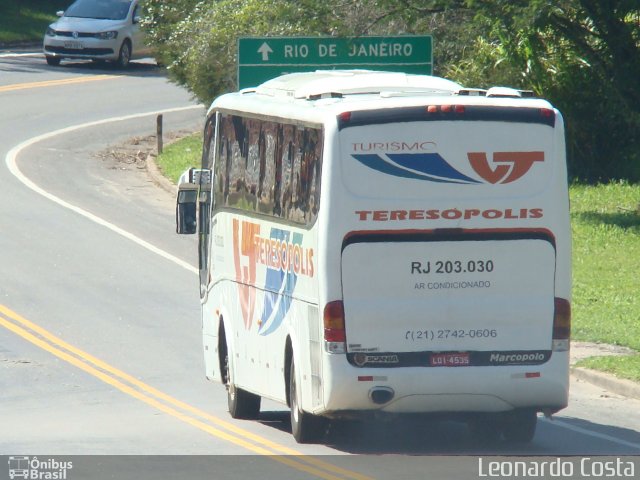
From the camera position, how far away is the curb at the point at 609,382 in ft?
47.6

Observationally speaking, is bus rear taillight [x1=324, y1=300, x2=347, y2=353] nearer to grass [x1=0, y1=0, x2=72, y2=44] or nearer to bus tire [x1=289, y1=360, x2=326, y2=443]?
bus tire [x1=289, y1=360, x2=326, y2=443]

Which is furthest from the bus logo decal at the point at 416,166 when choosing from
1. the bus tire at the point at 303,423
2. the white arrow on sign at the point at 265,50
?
the white arrow on sign at the point at 265,50

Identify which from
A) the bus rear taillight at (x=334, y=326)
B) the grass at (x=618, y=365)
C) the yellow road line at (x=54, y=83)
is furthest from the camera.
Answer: the yellow road line at (x=54, y=83)

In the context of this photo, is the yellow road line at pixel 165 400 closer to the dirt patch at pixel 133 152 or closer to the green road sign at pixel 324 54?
the green road sign at pixel 324 54

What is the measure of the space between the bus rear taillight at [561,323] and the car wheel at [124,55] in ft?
113

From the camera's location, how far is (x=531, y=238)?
11.4 m

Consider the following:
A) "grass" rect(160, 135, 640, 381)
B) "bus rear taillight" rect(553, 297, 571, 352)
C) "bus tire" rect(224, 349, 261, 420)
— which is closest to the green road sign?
"grass" rect(160, 135, 640, 381)

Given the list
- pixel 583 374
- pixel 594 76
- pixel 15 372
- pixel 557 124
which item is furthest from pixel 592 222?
pixel 557 124

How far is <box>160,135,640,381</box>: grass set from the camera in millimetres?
17125

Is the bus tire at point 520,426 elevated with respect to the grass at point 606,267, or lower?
elevated

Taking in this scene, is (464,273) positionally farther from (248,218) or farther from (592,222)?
(592,222)

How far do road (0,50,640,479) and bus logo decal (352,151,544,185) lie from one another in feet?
7.32

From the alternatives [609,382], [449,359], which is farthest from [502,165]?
[609,382]

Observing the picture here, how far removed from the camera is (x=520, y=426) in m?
12.1
